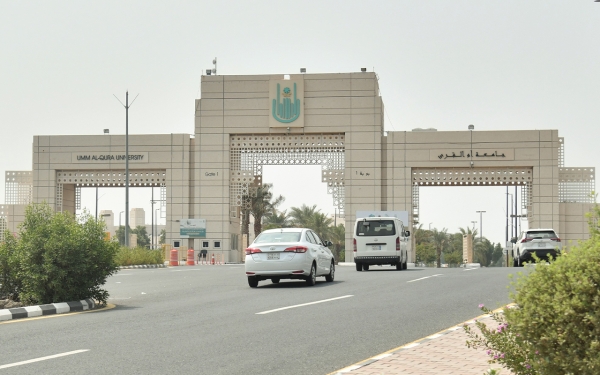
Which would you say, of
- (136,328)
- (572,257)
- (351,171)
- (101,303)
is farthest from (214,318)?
(351,171)

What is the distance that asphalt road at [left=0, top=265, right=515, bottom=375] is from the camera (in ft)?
29.9

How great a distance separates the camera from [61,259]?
16.2m

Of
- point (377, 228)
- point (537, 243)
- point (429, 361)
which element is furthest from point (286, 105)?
point (429, 361)

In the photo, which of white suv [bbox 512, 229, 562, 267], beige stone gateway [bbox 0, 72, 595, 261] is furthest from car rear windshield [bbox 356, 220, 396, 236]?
beige stone gateway [bbox 0, 72, 595, 261]

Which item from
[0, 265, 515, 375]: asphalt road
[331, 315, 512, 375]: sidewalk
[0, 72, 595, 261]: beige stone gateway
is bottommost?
[0, 265, 515, 375]: asphalt road

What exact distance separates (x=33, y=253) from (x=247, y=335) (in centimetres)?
661

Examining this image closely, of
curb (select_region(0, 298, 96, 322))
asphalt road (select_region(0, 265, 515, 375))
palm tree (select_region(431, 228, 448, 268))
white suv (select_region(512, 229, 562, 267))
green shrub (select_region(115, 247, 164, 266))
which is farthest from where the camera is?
palm tree (select_region(431, 228, 448, 268))

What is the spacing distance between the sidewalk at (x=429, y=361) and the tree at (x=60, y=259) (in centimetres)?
797

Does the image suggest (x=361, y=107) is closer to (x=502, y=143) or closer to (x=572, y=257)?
(x=502, y=143)

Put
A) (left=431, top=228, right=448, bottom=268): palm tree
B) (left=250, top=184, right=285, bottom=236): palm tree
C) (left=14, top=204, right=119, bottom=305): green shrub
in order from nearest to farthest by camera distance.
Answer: (left=14, top=204, right=119, bottom=305): green shrub → (left=250, top=184, right=285, bottom=236): palm tree → (left=431, top=228, right=448, bottom=268): palm tree

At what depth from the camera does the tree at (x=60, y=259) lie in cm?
1616

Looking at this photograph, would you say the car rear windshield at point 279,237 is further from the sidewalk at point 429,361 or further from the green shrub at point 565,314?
the green shrub at point 565,314

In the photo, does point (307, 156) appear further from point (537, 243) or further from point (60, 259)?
point (60, 259)

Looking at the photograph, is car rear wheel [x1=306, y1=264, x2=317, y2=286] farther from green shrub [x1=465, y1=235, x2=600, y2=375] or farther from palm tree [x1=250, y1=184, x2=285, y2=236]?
palm tree [x1=250, y1=184, x2=285, y2=236]
